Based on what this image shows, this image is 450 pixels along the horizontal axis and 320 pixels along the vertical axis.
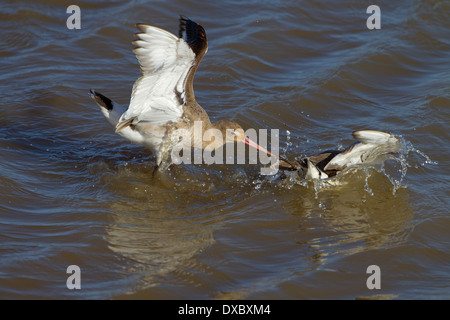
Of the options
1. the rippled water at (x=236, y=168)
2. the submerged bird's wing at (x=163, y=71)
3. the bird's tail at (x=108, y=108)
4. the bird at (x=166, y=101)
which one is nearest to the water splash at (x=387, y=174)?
the rippled water at (x=236, y=168)

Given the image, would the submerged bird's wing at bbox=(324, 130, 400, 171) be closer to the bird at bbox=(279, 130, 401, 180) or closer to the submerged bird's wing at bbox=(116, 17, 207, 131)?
the bird at bbox=(279, 130, 401, 180)

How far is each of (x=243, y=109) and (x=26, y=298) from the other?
374cm

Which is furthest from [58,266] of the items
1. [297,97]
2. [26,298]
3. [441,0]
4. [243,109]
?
[441,0]

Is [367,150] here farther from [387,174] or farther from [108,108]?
[108,108]

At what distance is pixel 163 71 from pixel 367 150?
1869 millimetres

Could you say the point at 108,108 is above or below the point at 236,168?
above

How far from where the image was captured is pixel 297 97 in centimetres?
735

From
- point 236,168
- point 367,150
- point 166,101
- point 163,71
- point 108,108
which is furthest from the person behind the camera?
point 236,168

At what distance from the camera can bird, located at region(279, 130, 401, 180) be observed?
5283 mm

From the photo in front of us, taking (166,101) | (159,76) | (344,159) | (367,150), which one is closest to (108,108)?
→ (166,101)

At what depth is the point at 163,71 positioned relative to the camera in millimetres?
5051

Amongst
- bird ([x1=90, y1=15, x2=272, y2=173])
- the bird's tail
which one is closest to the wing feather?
bird ([x1=90, y1=15, x2=272, y2=173])

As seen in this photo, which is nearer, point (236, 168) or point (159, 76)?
point (159, 76)
